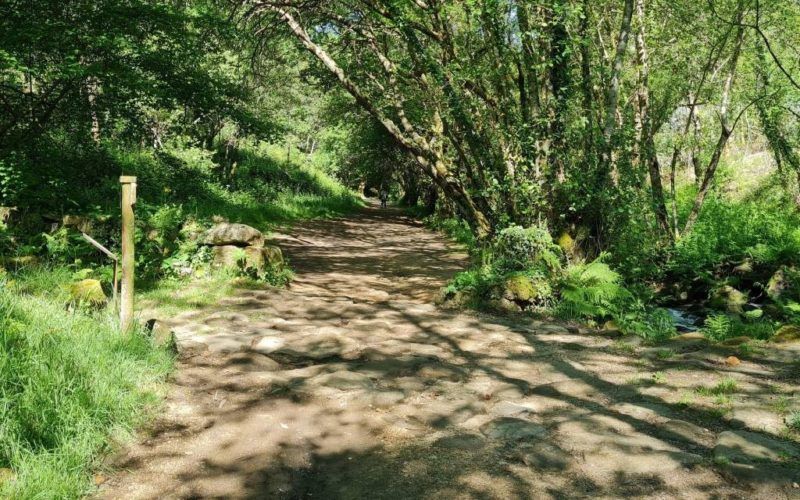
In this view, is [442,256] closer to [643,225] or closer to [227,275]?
[643,225]

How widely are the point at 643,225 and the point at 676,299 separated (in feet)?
5.03

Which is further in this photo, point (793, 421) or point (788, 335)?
point (788, 335)

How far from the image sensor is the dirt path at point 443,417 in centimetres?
337

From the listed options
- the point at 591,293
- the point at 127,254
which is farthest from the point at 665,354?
the point at 127,254

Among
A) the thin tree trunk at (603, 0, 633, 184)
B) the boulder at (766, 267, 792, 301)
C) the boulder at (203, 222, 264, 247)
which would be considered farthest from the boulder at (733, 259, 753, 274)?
the boulder at (203, 222, 264, 247)

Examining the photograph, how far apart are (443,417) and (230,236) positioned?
592cm

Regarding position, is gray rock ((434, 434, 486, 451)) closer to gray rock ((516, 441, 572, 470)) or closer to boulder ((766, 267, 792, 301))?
gray rock ((516, 441, 572, 470))

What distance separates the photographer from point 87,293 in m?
Answer: 5.95

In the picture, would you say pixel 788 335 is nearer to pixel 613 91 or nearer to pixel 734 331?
pixel 734 331

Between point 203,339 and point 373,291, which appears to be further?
point 373,291

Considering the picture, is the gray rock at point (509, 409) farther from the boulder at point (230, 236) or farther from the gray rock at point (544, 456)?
the boulder at point (230, 236)

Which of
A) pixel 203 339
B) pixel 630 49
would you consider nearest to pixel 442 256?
pixel 630 49

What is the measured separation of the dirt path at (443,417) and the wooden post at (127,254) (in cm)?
71

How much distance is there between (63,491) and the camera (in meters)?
3.08
